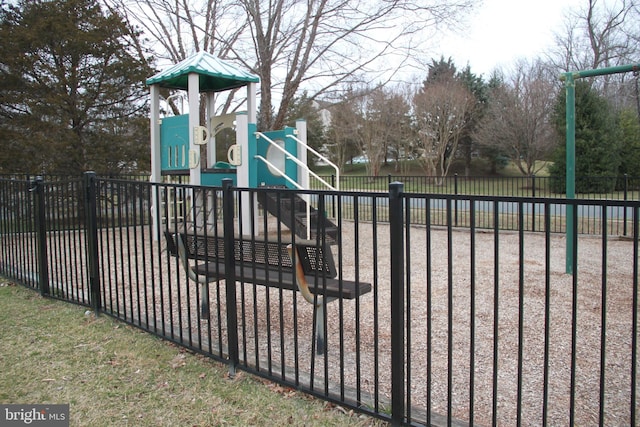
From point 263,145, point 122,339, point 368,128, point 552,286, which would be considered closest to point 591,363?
point 552,286

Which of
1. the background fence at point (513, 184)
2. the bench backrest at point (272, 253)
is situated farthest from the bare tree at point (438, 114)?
the bench backrest at point (272, 253)

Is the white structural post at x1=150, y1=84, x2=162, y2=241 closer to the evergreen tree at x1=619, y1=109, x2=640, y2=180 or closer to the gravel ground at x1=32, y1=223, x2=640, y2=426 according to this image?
the gravel ground at x1=32, y1=223, x2=640, y2=426

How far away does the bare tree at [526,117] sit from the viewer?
1001 inches

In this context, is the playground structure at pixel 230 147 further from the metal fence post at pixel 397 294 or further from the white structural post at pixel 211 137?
the metal fence post at pixel 397 294

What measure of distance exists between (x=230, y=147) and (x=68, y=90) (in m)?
5.40

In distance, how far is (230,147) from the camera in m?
8.56

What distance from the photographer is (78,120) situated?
11414 mm

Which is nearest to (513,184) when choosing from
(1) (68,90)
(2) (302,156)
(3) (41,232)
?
(2) (302,156)

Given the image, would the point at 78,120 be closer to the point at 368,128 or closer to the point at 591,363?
the point at 591,363

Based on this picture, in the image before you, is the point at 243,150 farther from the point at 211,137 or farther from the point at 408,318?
the point at 408,318

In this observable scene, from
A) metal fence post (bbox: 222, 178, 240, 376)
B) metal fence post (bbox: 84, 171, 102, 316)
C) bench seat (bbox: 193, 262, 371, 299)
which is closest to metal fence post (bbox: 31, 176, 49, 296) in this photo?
metal fence post (bbox: 84, 171, 102, 316)

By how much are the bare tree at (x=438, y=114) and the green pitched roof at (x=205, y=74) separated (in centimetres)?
2026

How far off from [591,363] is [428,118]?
2756 centimetres

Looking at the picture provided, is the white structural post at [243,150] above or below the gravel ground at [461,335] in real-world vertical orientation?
above
